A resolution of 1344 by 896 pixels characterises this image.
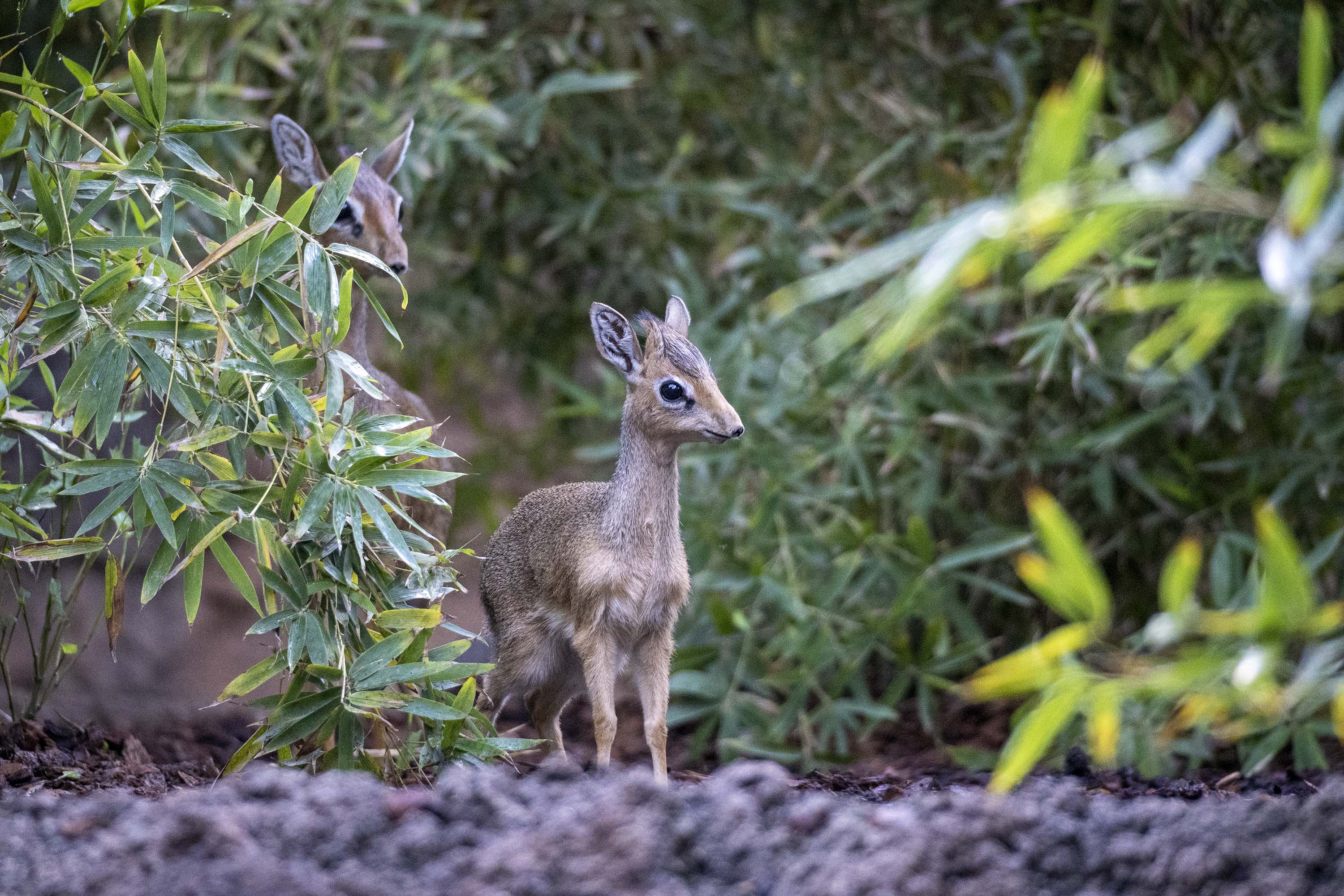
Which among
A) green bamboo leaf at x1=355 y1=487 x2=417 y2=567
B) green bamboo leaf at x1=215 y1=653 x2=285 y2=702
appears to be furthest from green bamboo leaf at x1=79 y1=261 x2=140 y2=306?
green bamboo leaf at x1=215 y1=653 x2=285 y2=702

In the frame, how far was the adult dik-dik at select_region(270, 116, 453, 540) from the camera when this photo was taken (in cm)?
388

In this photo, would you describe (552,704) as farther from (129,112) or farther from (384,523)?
(129,112)

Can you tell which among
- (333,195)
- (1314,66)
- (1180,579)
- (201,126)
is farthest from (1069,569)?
(201,126)

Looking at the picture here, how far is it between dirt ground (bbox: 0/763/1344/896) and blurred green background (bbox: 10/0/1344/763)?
6.61 ft

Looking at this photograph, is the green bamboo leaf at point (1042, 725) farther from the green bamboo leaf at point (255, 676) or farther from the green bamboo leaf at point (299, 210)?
the green bamboo leaf at point (299, 210)

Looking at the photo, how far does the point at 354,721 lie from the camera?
2.94m

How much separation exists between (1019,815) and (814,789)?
1.00 meters

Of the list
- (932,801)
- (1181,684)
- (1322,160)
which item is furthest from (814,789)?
(1322,160)

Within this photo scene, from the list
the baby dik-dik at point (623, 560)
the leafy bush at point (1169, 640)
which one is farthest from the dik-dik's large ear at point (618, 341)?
the leafy bush at point (1169, 640)

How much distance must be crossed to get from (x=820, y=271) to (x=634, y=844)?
3.67 m

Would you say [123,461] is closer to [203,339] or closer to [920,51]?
[203,339]

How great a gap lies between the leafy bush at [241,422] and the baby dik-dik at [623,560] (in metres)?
0.44

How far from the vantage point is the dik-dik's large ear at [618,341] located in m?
3.57

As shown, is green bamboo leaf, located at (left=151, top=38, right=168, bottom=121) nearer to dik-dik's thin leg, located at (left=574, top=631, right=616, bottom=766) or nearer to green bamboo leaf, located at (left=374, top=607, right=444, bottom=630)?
green bamboo leaf, located at (left=374, top=607, right=444, bottom=630)
